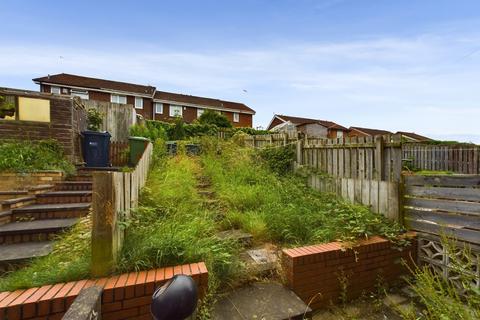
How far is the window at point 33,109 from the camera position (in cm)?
596

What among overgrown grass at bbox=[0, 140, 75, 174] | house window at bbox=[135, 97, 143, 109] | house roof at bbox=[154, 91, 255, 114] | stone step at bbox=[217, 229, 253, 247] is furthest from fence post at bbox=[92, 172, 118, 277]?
house roof at bbox=[154, 91, 255, 114]

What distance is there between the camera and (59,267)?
212cm

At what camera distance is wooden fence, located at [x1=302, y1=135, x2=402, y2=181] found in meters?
3.97

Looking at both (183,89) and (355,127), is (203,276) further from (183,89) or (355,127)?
(355,127)

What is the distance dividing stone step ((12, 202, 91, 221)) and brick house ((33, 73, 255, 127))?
20.9 meters

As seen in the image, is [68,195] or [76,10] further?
[76,10]

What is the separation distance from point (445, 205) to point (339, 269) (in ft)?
5.82

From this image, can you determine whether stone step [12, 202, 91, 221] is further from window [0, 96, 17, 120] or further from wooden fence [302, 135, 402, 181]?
wooden fence [302, 135, 402, 181]

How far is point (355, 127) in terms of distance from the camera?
41.3m

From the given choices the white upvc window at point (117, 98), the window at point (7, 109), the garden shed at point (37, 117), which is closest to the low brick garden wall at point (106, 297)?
the garden shed at point (37, 117)

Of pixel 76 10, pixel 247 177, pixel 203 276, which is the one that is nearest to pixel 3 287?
pixel 203 276

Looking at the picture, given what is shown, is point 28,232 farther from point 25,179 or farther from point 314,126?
point 314,126

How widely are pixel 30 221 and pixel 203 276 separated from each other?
10.8 feet

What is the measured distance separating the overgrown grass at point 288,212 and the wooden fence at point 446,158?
8.08 meters
